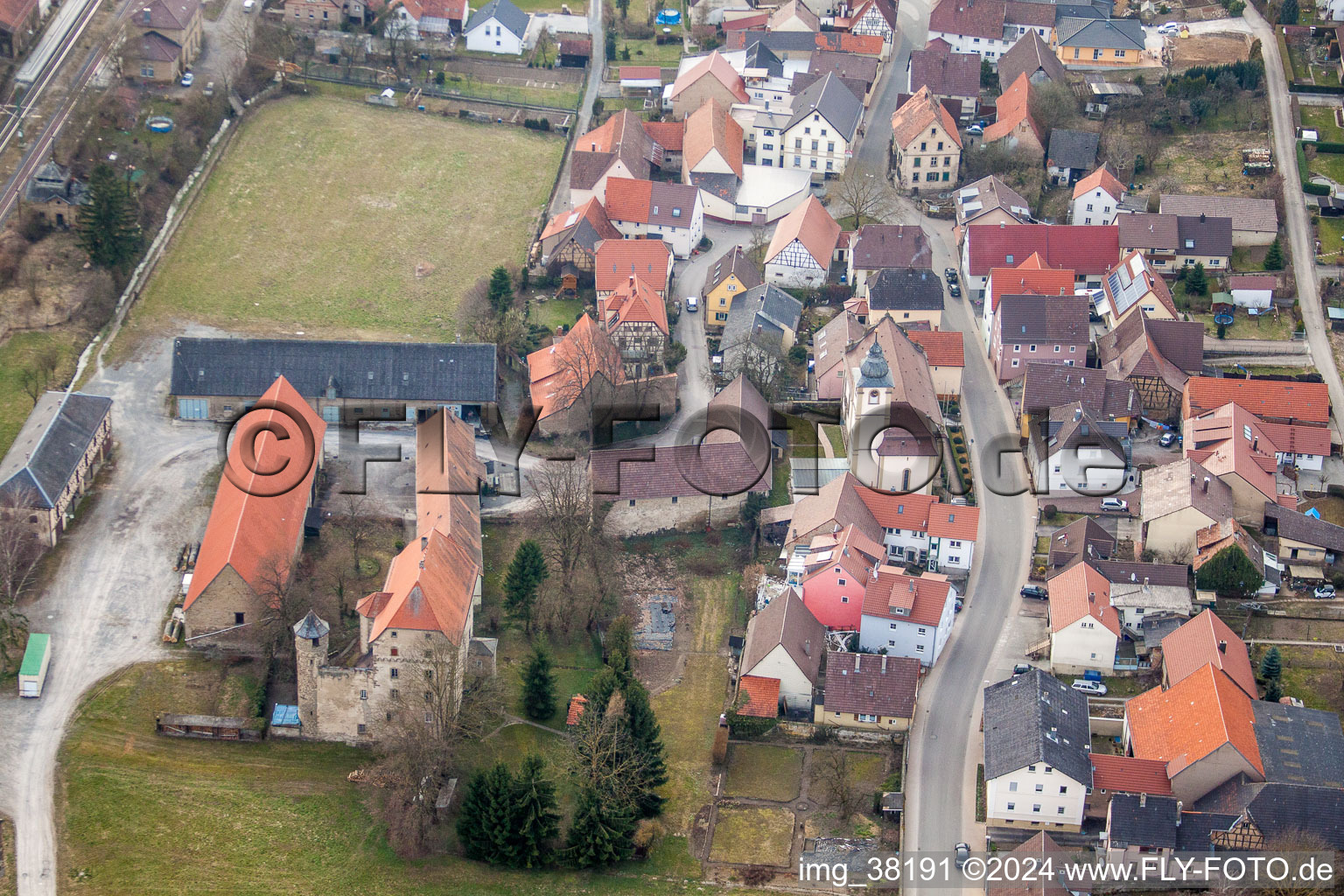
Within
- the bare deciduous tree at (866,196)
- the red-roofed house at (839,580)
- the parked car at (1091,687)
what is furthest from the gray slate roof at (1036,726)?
the bare deciduous tree at (866,196)

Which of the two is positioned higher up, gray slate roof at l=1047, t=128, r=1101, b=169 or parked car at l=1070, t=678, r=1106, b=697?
gray slate roof at l=1047, t=128, r=1101, b=169

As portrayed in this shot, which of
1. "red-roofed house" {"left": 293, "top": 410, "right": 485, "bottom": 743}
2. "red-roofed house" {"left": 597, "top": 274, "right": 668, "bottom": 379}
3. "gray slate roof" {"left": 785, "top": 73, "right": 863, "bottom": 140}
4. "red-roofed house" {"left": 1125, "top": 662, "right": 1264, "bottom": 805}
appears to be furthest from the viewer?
"gray slate roof" {"left": 785, "top": 73, "right": 863, "bottom": 140}

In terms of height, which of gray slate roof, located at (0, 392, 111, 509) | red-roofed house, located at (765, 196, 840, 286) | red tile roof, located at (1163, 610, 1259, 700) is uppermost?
red-roofed house, located at (765, 196, 840, 286)

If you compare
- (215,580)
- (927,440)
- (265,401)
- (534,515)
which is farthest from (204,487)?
(927,440)

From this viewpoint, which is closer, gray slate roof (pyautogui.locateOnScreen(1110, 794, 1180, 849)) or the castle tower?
gray slate roof (pyautogui.locateOnScreen(1110, 794, 1180, 849))

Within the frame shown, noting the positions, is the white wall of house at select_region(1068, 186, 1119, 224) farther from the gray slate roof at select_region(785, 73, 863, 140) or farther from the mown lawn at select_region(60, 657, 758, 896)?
the mown lawn at select_region(60, 657, 758, 896)

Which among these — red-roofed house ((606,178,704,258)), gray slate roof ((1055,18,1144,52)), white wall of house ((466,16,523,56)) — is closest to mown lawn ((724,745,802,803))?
red-roofed house ((606,178,704,258))

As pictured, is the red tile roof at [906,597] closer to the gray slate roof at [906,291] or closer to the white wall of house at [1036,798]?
the white wall of house at [1036,798]
